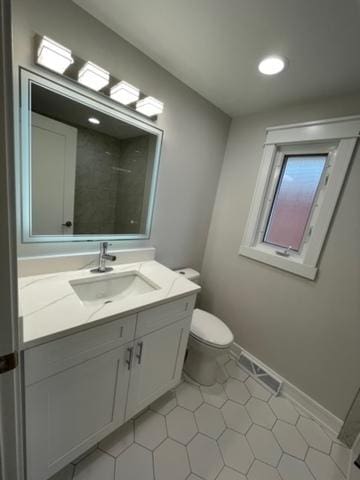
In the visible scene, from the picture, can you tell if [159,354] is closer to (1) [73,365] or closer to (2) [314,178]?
(1) [73,365]

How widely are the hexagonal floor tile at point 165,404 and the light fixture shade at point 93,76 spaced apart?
2017 millimetres

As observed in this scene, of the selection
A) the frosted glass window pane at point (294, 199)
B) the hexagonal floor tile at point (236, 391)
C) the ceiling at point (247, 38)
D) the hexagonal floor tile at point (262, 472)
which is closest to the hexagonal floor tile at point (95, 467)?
the hexagonal floor tile at point (262, 472)

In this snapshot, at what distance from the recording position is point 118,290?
1430 mm

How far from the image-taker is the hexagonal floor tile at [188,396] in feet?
4.86

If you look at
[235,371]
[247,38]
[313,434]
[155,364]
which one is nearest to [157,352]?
[155,364]

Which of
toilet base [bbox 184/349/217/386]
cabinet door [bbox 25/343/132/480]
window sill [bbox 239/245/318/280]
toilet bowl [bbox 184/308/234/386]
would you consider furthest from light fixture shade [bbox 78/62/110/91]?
toilet base [bbox 184/349/217/386]

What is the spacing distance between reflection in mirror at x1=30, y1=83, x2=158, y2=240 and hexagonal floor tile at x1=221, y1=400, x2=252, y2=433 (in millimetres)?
1431

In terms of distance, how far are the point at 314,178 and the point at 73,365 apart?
1.92 meters

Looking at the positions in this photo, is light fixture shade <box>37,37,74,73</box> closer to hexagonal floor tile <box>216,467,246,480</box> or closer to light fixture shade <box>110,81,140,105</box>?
light fixture shade <box>110,81,140,105</box>

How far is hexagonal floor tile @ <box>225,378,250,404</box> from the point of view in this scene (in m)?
1.60

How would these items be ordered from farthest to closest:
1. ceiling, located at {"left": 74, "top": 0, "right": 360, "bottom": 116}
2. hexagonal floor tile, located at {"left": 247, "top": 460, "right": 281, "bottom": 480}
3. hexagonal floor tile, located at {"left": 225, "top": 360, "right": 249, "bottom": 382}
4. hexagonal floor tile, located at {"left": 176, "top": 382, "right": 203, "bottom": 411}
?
hexagonal floor tile, located at {"left": 225, "top": 360, "right": 249, "bottom": 382} → hexagonal floor tile, located at {"left": 176, "top": 382, "right": 203, "bottom": 411} → hexagonal floor tile, located at {"left": 247, "top": 460, "right": 281, "bottom": 480} → ceiling, located at {"left": 74, "top": 0, "right": 360, "bottom": 116}

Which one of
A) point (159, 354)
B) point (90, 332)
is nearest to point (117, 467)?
point (159, 354)

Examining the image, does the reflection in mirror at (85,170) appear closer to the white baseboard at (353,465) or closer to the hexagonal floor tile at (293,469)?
the hexagonal floor tile at (293,469)

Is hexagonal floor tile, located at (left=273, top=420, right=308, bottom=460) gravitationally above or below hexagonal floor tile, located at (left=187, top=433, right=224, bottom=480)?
below
